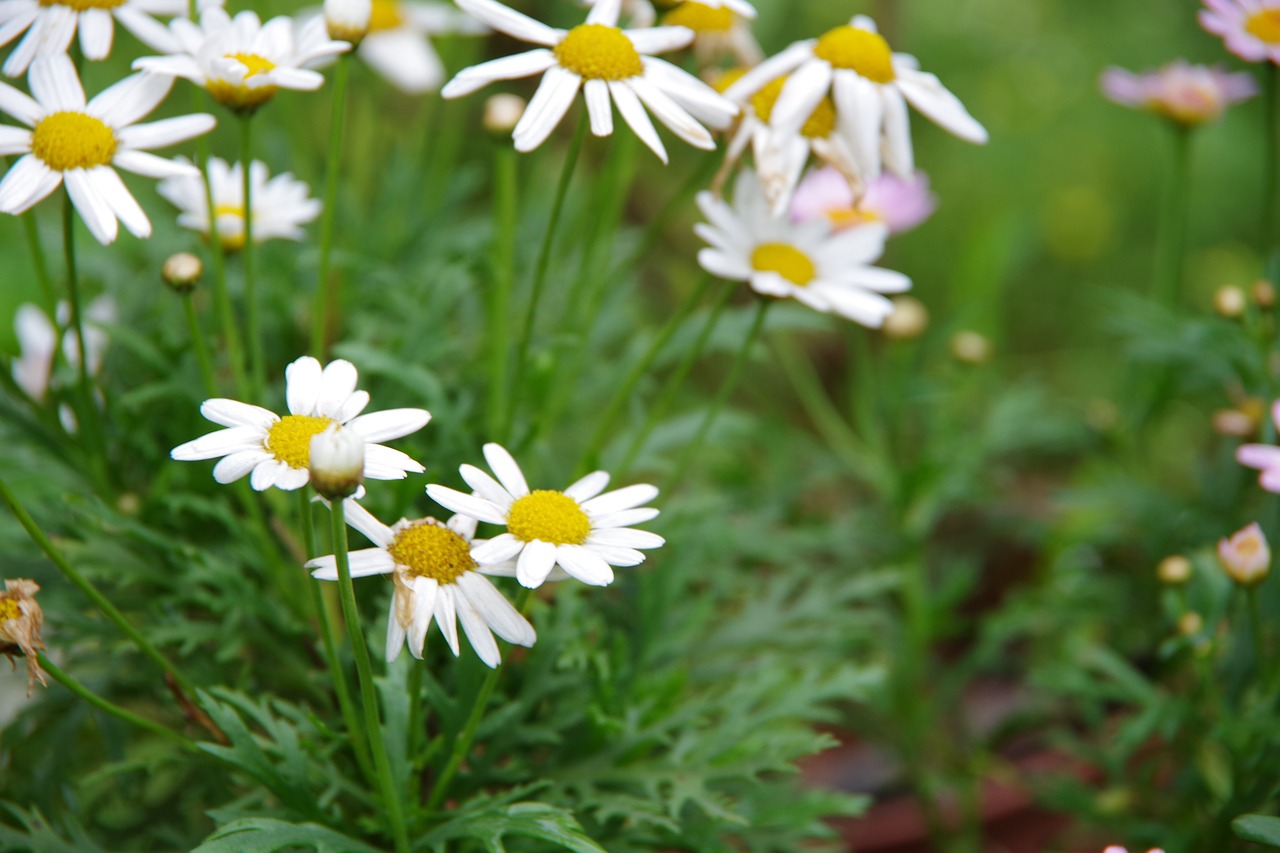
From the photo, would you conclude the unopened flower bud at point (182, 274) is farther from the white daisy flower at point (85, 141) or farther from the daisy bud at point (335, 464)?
the daisy bud at point (335, 464)

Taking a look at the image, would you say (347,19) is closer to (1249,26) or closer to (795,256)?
(795,256)

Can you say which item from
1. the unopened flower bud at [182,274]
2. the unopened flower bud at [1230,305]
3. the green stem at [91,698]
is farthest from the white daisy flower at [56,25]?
the unopened flower bud at [1230,305]

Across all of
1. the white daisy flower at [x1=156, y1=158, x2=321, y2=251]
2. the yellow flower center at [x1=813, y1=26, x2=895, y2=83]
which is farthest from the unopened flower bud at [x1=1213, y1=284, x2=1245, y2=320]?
the white daisy flower at [x1=156, y1=158, x2=321, y2=251]

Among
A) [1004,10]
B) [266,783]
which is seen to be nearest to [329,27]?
[266,783]

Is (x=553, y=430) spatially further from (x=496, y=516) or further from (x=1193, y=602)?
(x=1193, y=602)

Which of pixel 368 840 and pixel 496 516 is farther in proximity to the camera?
pixel 368 840

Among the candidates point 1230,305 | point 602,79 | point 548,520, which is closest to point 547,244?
point 602,79
